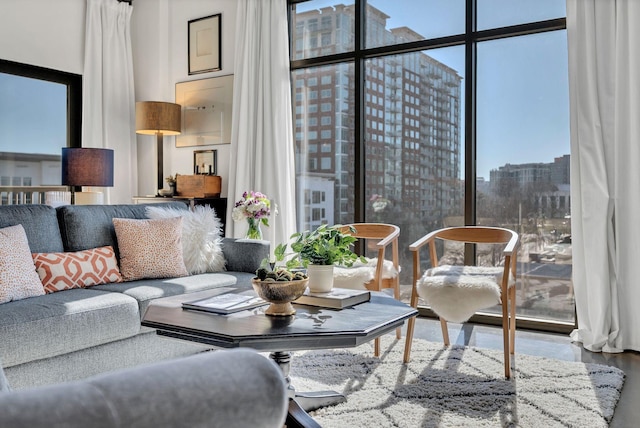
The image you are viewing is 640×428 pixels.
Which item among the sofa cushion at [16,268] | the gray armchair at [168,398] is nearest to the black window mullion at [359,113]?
the sofa cushion at [16,268]

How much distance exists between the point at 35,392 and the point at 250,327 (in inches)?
49.2

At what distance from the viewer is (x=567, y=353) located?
3.13 m

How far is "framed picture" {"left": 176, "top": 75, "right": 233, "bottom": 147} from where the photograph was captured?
5.00 meters

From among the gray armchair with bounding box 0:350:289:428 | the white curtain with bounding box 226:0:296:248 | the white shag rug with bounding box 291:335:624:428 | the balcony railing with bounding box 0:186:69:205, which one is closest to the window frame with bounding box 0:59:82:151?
the balcony railing with bounding box 0:186:69:205

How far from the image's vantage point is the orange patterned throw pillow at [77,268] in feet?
8.94

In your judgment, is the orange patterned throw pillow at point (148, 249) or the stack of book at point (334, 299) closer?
the stack of book at point (334, 299)

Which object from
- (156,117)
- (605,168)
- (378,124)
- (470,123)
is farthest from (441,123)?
(156,117)

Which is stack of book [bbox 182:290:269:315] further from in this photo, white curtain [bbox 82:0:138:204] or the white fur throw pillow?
white curtain [bbox 82:0:138:204]

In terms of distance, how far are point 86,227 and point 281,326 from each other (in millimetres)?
1800

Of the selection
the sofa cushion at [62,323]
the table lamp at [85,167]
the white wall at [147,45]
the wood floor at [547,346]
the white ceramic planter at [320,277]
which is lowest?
the wood floor at [547,346]

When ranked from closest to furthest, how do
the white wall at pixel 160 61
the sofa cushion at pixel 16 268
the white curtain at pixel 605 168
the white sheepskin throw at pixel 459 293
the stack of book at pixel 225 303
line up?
the stack of book at pixel 225 303 < the sofa cushion at pixel 16 268 < the white sheepskin throw at pixel 459 293 < the white curtain at pixel 605 168 < the white wall at pixel 160 61

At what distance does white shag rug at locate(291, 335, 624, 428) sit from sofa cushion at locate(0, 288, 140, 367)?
877 mm

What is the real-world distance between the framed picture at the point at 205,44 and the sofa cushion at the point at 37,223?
2544 mm

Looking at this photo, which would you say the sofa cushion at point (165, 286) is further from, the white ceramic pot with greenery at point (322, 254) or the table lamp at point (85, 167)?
the table lamp at point (85, 167)
